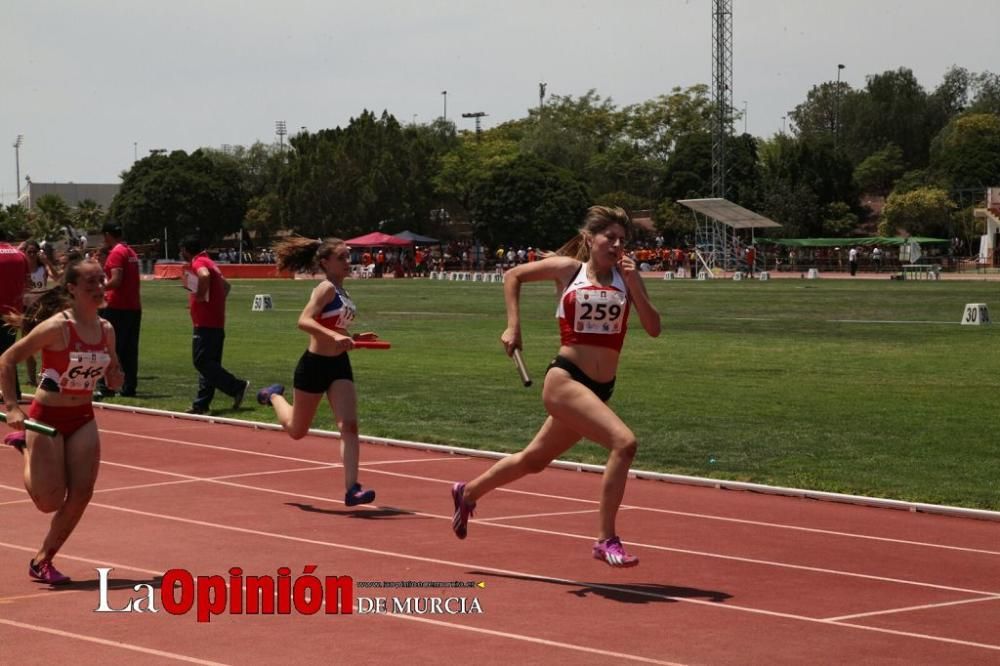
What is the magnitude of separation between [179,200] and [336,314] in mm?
111414

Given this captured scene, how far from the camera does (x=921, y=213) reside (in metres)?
102

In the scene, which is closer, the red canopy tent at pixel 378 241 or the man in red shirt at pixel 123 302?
the man in red shirt at pixel 123 302

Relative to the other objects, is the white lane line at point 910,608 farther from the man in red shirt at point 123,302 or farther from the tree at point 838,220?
the tree at point 838,220

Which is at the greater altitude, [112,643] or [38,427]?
[38,427]

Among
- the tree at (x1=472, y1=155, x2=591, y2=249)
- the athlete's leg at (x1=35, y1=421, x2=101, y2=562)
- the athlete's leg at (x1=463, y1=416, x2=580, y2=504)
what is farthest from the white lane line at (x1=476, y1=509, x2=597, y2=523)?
the tree at (x1=472, y1=155, x2=591, y2=249)

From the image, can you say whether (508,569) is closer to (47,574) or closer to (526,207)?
(47,574)

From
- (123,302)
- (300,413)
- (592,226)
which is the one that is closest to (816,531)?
(592,226)

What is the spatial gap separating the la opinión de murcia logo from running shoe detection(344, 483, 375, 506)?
2.56m

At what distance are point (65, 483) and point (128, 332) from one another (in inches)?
440

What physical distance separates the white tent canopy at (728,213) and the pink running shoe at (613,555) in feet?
211

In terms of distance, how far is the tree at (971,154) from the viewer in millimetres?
114562

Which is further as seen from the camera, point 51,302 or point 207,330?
point 207,330

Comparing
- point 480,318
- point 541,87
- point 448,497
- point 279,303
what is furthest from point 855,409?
point 541,87

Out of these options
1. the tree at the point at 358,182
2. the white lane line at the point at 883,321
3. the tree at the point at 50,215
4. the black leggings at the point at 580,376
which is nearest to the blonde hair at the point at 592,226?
the black leggings at the point at 580,376
